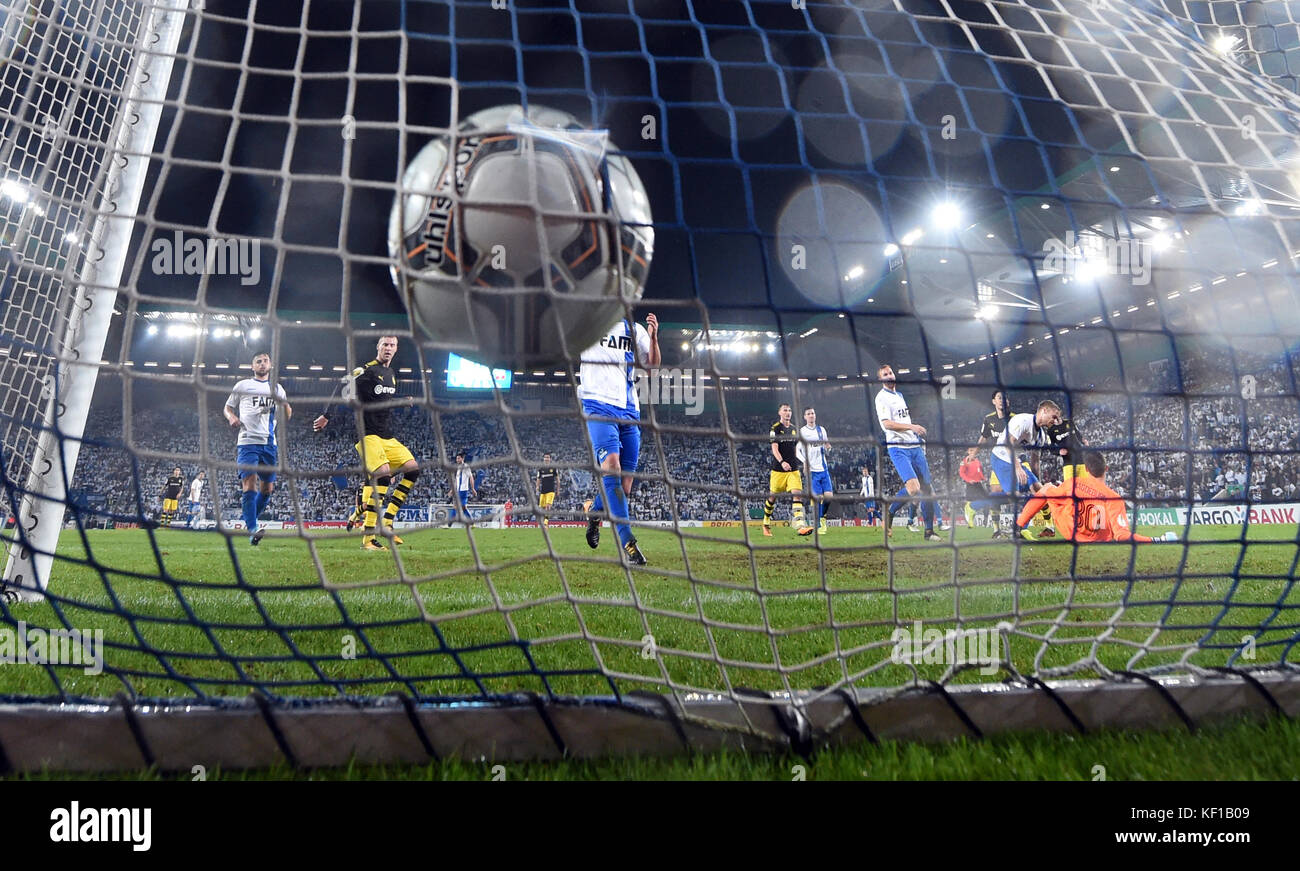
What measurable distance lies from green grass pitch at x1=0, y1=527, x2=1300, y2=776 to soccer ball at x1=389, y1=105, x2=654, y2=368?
1.75 feet

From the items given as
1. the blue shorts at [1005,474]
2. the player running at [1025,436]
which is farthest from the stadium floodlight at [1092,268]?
the blue shorts at [1005,474]

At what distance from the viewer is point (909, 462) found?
8188 mm

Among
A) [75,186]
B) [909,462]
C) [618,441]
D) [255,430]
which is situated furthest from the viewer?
[909,462]

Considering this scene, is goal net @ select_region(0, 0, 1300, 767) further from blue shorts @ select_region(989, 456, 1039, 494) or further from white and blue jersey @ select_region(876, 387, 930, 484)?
blue shorts @ select_region(989, 456, 1039, 494)

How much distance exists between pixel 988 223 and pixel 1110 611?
18.2 meters

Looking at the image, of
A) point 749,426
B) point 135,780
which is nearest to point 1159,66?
point 135,780

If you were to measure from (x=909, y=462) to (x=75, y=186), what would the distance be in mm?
7798

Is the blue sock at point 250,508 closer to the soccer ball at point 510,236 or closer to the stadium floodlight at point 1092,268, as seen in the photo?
the soccer ball at point 510,236

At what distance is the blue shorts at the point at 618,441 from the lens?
463 cm

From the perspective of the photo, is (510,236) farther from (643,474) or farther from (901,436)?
(901,436)

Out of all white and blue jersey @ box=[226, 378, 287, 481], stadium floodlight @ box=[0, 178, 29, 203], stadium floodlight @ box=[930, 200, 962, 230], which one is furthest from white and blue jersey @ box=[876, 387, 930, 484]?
stadium floodlight @ box=[0, 178, 29, 203]

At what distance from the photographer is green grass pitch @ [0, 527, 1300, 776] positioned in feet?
5.17

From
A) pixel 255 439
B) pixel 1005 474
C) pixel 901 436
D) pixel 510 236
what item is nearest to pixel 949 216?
pixel 510 236
